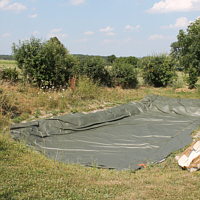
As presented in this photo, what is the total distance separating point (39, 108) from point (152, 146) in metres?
4.42

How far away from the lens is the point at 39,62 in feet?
30.2

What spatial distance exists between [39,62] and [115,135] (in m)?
5.30

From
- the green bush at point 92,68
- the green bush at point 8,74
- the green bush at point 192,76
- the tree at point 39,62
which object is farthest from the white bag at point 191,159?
the green bush at point 192,76

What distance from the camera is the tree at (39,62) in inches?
361

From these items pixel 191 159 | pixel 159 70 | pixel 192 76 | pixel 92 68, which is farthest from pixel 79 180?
pixel 159 70

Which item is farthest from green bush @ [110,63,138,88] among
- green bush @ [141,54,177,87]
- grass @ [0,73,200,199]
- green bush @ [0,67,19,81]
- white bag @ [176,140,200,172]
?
white bag @ [176,140,200,172]

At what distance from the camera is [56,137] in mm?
5629

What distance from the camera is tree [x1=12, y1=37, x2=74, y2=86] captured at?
9.18m

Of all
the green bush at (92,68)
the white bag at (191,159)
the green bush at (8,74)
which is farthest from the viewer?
the green bush at (92,68)

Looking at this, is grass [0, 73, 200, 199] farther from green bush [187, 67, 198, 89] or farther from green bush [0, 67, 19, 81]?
green bush [187, 67, 198, 89]

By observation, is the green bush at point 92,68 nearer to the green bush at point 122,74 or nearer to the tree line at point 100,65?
the tree line at point 100,65

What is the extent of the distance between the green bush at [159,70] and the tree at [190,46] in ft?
2.59

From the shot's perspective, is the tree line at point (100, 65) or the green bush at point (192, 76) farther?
the green bush at point (192, 76)

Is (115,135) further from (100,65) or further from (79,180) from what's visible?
(100,65)
